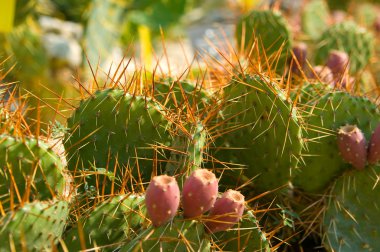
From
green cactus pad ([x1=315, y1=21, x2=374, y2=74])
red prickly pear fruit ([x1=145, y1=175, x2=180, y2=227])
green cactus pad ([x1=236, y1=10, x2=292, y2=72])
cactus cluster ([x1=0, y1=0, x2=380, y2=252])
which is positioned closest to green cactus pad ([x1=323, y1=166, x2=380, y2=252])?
cactus cluster ([x1=0, y1=0, x2=380, y2=252])

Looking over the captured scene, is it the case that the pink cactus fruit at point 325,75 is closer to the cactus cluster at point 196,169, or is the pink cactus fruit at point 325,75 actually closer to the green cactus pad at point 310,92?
the cactus cluster at point 196,169

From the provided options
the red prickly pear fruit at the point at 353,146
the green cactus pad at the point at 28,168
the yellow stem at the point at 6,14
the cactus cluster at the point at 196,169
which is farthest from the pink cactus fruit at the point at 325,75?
the yellow stem at the point at 6,14

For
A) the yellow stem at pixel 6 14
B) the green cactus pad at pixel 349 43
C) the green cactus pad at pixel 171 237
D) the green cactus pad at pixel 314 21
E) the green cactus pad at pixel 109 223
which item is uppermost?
the yellow stem at pixel 6 14

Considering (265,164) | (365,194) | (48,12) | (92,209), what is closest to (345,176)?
(365,194)

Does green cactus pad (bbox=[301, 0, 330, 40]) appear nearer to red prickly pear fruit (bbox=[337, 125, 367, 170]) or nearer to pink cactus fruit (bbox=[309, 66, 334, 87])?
pink cactus fruit (bbox=[309, 66, 334, 87])

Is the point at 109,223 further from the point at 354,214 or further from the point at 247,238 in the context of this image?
the point at 354,214

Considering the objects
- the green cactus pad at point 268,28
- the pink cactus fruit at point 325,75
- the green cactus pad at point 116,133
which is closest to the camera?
the green cactus pad at point 116,133
